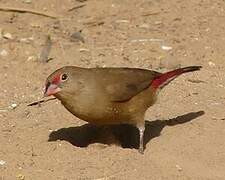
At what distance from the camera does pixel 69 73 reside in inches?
259

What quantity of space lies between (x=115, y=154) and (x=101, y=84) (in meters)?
0.67

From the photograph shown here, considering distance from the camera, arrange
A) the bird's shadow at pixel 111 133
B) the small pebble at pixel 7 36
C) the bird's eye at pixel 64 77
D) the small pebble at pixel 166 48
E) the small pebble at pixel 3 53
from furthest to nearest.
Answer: the small pebble at pixel 7 36 → the small pebble at pixel 166 48 → the small pebble at pixel 3 53 → the bird's shadow at pixel 111 133 → the bird's eye at pixel 64 77

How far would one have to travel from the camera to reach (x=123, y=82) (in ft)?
22.6

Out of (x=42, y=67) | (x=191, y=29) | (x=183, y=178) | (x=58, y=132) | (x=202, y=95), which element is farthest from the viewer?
(x=191, y=29)

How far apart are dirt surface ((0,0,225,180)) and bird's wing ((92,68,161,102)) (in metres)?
0.50

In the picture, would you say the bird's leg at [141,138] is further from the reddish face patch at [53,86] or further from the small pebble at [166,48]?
the small pebble at [166,48]

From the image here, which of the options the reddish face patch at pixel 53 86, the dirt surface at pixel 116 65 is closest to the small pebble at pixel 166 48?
the dirt surface at pixel 116 65

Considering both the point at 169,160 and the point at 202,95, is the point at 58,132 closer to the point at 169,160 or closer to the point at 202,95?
the point at 169,160

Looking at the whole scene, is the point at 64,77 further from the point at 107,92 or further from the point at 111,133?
the point at 111,133

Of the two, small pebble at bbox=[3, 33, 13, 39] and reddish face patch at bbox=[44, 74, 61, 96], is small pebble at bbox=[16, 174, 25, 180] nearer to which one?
reddish face patch at bbox=[44, 74, 61, 96]

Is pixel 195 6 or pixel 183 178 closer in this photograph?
pixel 183 178

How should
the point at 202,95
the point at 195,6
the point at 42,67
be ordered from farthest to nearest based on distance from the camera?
the point at 195,6 → the point at 42,67 → the point at 202,95

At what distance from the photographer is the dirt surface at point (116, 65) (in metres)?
6.39

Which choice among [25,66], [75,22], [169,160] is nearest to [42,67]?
[25,66]
